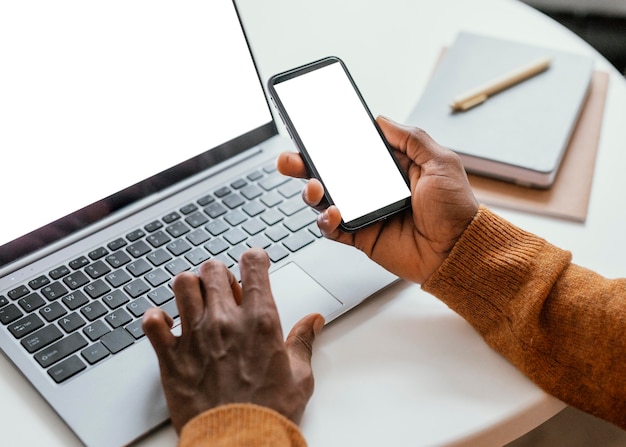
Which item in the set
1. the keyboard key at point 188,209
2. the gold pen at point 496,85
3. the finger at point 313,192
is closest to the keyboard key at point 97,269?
the keyboard key at point 188,209

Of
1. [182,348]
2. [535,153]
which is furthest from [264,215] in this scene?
[535,153]

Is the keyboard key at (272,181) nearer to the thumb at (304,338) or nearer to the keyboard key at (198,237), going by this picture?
the keyboard key at (198,237)

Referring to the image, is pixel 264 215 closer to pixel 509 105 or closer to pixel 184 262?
pixel 184 262

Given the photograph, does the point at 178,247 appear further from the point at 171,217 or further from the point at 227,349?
the point at 227,349

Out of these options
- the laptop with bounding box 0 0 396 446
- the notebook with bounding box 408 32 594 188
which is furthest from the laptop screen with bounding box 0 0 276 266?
the notebook with bounding box 408 32 594 188

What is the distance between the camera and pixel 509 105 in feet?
2.86

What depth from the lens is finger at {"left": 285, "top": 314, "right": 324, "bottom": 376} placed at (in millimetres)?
607

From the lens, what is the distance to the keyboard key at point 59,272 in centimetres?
69

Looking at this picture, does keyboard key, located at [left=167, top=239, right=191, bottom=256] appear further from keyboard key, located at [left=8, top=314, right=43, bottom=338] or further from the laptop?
keyboard key, located at [left=8, top=314, right=43, bottom=338]

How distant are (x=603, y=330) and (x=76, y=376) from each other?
0.45 metres

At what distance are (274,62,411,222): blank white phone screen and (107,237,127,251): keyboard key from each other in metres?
0.21

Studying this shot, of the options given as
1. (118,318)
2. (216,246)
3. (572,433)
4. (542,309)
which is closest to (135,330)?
(118,318)

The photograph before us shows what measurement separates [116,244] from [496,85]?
0.49m

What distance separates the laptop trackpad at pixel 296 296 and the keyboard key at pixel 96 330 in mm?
156
